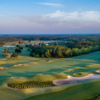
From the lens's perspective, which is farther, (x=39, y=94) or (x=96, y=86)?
(x=96, y=86)

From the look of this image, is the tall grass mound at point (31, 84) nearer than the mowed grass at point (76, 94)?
No

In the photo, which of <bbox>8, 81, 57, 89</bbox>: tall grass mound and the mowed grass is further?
<bbox>8, 81, 57, 89</bbox>: tall grass mound

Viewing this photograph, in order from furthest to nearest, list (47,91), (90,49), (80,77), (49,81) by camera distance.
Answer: (90,49) → (80,77) → (49,81) → (47,91)

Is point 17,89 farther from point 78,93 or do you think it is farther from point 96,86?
point 96,86

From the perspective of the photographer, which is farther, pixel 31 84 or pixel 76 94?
pixel 31 84

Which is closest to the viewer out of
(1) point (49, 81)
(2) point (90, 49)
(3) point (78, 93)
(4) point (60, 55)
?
(3) point (78, 93)

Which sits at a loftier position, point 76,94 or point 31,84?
point 76,94

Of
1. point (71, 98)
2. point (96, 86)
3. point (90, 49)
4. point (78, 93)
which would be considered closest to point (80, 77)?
point (96, 86)

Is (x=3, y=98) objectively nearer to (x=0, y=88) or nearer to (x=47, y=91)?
(x=0, y=88)
